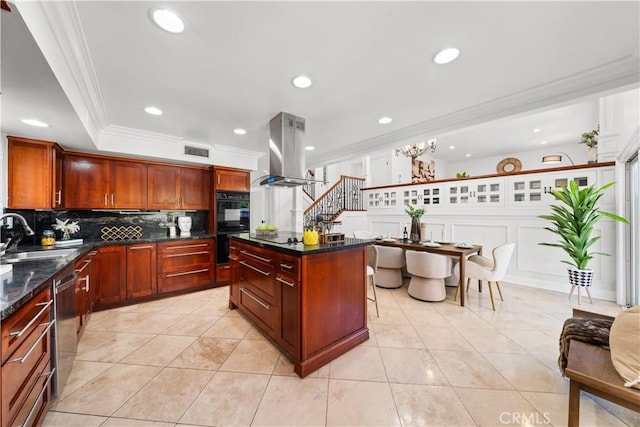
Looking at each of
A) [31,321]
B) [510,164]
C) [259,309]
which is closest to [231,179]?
[259,309]

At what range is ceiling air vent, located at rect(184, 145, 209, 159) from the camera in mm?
3723

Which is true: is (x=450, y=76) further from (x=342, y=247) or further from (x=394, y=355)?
(x=394, y=355)

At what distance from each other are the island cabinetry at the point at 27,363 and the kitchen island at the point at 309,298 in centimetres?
144

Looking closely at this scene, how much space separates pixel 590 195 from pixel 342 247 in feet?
11.8

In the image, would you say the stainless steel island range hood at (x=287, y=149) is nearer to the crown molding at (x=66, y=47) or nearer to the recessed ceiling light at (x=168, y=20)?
the recessed ceiling light at (x=168, y=20)

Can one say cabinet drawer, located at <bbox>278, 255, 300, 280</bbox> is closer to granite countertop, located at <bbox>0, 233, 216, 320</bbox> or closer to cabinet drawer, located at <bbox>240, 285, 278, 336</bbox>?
cabinet drawer, located at <bbox>240, 285, 278, 336</bbox>

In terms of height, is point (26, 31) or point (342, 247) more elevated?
point (26, 31)

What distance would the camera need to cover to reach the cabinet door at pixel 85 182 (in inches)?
122

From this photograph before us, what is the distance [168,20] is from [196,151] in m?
2.66

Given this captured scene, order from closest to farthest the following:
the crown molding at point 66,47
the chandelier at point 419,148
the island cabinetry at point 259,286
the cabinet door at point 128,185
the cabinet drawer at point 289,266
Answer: the crown molding at point 66,47 < the cabinet drawer at point 289,266 < the island cabinetry at point 259,286 < the cabinet door at point 128,185 < the chandelier at point 419,148

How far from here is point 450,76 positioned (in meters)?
2.03

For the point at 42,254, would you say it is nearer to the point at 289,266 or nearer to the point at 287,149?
the point at 289,266

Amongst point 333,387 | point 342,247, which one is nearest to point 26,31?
point 342,247

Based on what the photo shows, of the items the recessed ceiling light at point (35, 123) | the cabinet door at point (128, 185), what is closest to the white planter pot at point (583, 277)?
the cabinet door at point (128, 185)
